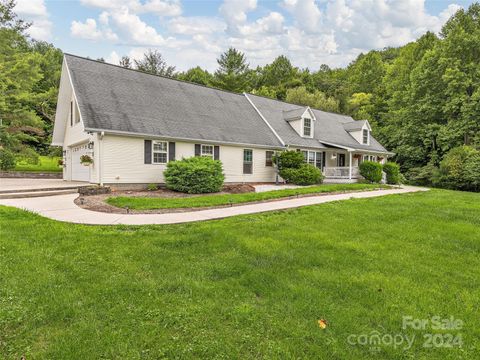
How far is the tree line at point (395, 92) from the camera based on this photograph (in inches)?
817

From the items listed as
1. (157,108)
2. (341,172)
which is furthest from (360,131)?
(157,108)

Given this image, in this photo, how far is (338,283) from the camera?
12.6 ft

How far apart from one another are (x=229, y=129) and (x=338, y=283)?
1422 cm

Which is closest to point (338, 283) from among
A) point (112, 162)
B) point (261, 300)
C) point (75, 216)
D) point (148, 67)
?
point (261, 300)

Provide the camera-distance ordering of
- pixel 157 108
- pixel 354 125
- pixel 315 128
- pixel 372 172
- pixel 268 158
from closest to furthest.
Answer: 1. pixel 157 108
2. pixel 268 158
3. pixel 372 172
4. pixel 315 128
5. pixel 354 125

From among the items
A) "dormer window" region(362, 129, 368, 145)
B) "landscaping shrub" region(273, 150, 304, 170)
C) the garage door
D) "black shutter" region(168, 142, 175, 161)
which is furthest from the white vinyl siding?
"dormer window" region(362, 129, 368, 145)

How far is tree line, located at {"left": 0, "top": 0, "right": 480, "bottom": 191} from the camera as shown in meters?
20.8

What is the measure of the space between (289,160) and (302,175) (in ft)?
3.97

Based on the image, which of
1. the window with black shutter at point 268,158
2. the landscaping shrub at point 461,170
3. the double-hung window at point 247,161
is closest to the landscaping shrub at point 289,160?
the window with black shutter at point 268,158

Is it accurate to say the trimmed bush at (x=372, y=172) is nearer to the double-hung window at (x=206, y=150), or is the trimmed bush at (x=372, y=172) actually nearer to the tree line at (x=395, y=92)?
the double-hung window at (x=206, y=150)

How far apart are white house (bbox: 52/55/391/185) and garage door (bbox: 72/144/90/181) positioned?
0.05 metres

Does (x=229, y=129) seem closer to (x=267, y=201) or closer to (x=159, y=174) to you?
Result: (x=159, y=174)

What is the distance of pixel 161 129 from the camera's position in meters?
14.1

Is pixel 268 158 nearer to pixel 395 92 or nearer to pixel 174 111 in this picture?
pixel 174 111
